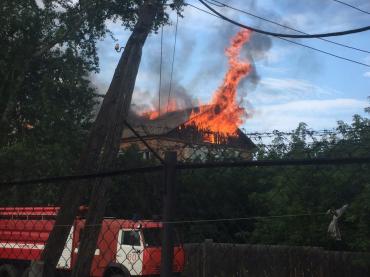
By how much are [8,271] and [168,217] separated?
14443 mm

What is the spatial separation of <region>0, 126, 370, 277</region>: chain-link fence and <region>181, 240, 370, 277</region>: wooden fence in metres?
0.03

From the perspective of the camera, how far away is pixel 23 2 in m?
16.7

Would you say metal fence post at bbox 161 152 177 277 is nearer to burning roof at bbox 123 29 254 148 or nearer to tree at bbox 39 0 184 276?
tree at bbox 39 0 184 276

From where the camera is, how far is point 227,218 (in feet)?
45.8

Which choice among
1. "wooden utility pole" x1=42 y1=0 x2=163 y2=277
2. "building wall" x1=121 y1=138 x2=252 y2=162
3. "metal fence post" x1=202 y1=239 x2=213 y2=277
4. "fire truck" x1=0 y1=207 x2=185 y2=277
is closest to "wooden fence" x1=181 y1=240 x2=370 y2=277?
"metal fence post" x1=202 y1=239 x2=213 y2=277

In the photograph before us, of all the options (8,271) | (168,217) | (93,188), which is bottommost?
(8,271)

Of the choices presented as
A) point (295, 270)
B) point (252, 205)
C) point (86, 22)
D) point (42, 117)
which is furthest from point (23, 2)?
point (295, 270)

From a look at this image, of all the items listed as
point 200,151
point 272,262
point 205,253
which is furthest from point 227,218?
point 200,151

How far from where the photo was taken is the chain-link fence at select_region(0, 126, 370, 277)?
3.44 metres

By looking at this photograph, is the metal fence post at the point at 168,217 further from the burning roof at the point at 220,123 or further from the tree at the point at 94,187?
the burning roof at the point at 220,123

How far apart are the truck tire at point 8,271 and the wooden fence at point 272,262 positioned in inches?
240

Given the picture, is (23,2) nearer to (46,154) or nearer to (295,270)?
(46,154)

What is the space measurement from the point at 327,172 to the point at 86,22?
1354 centimetres

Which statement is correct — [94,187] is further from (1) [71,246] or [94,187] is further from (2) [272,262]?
(1) [71,246]
